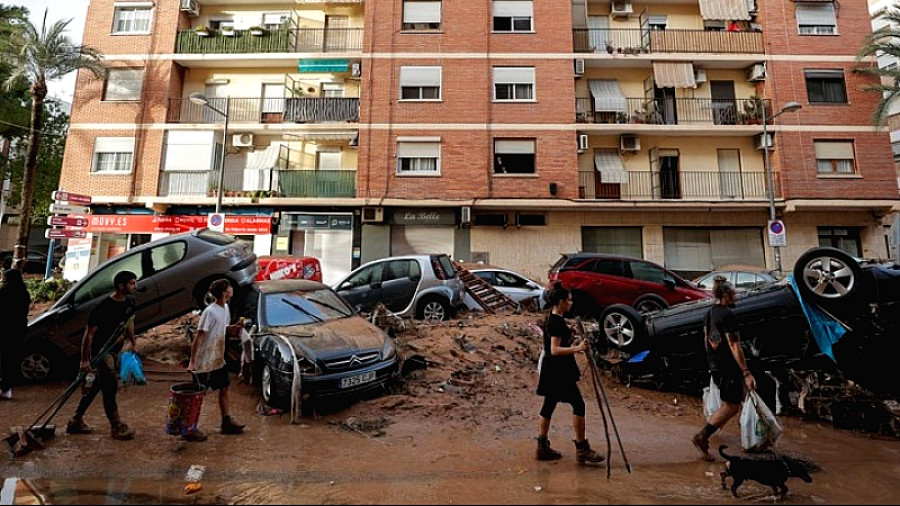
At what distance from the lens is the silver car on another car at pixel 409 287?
978 cm

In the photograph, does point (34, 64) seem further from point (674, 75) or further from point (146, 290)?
point (674, 75)

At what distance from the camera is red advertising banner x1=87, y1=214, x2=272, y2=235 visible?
693 inches

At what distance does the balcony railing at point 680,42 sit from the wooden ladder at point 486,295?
13485 mm

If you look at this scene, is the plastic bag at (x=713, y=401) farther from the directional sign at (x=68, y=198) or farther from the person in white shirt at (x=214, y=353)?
the directional sign at (x=68, y=198)

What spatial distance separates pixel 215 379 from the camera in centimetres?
497

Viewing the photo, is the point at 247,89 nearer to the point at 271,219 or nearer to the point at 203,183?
the point at 203,183

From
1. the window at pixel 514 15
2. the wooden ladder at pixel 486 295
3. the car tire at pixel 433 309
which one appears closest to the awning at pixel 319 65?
the window at pixel 514 15

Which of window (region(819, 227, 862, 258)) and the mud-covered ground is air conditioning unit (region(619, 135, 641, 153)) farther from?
the mud-covered ground

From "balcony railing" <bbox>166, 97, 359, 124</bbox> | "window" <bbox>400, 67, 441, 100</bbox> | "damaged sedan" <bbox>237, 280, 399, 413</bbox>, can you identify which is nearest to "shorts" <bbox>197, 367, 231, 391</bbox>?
"damaged sedan" <bbox>237, 280, 399, 413</bbox>

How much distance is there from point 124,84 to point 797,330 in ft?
81.3

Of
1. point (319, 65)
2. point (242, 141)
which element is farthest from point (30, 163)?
point (319, 65)

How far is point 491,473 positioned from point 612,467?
114cm

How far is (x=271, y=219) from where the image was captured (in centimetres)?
1789

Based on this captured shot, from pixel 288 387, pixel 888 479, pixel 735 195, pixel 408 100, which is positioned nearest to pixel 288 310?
pixel 288 387
